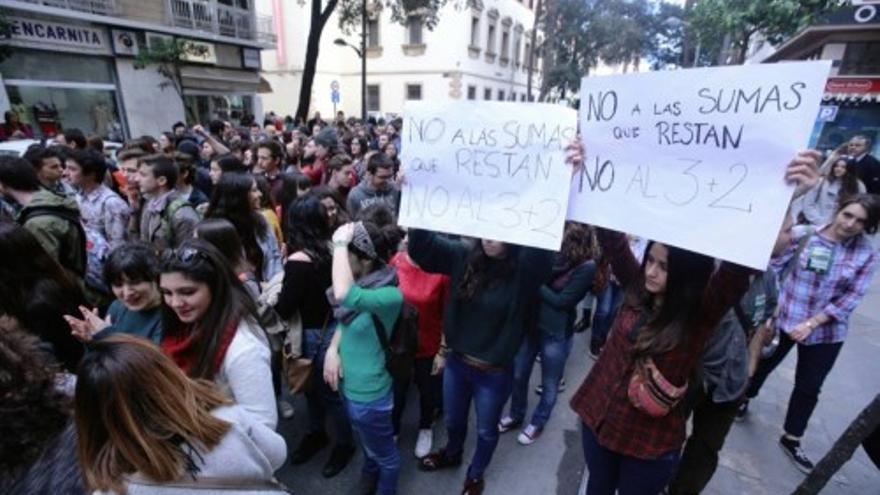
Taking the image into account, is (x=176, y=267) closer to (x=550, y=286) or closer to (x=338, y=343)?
(x=338, y=343)

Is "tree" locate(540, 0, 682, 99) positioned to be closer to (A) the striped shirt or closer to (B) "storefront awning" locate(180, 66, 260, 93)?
(B) "storefront awning" locate(180, 66, 260, 93)

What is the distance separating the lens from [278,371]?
3.13m

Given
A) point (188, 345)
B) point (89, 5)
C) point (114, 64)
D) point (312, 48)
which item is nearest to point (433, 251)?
point (188, 345)

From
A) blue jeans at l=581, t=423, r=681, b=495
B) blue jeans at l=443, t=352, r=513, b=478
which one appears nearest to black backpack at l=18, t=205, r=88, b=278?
blue jeans at l=443, t=352, r=513, b=478

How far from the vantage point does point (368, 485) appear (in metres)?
2.58

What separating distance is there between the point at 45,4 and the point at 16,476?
15.4 meters

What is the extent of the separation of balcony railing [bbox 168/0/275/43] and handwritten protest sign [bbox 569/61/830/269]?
18.0 m

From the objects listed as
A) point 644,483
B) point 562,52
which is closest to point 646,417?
point 644,483

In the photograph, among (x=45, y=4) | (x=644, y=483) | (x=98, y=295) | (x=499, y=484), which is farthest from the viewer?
(x=45, y=4)

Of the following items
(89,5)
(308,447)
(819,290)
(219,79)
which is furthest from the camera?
(219,79)

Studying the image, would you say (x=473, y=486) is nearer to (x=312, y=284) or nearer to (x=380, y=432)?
(x=380, y=432)

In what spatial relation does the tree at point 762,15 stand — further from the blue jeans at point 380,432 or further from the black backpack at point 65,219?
the black backpack at point 65,219

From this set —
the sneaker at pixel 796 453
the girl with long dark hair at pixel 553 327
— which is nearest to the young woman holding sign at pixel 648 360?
the girl with long dark hair at pixel 553 327

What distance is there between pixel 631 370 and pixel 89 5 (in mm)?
16721
